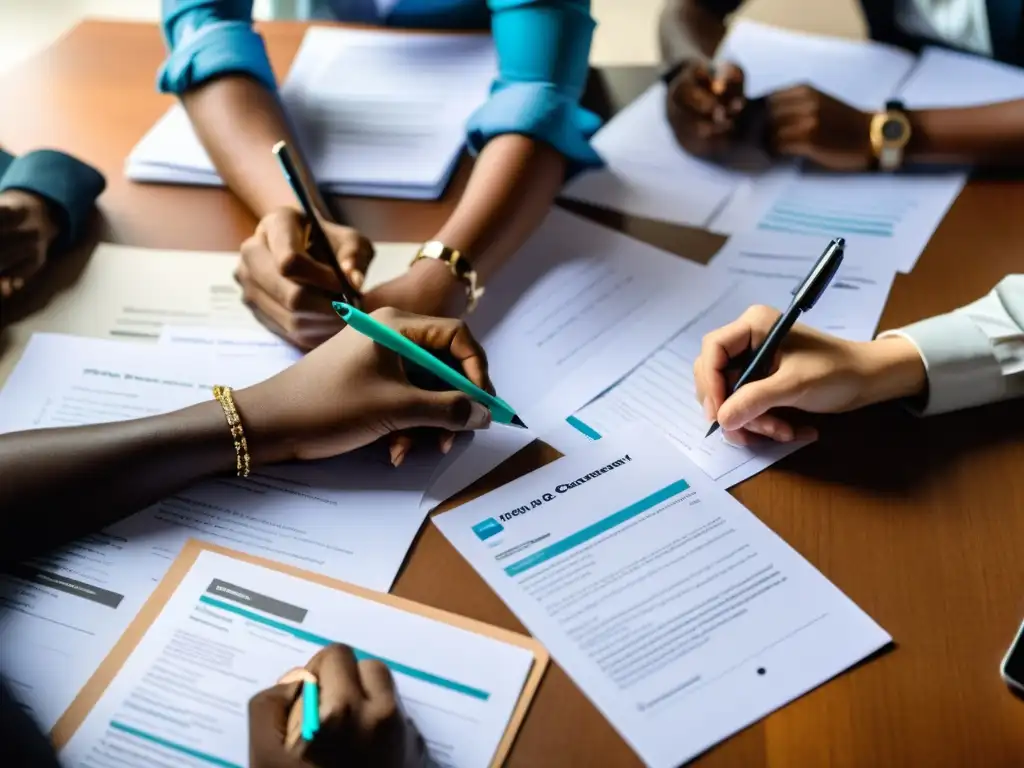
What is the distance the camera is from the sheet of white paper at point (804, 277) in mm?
875

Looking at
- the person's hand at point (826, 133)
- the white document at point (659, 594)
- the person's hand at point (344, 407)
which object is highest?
the person's hand at point (826, 133)

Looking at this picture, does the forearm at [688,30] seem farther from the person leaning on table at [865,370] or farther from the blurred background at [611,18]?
the blurred background at [611,18]

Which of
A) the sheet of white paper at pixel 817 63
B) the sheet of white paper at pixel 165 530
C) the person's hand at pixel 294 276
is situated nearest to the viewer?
the sheet of white paper at pixel 165 530

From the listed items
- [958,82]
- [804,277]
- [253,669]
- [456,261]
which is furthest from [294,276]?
[958,82]

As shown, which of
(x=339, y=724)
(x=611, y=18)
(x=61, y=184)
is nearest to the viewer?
(x=339, y=724)

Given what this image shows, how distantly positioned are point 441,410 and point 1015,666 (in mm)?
448

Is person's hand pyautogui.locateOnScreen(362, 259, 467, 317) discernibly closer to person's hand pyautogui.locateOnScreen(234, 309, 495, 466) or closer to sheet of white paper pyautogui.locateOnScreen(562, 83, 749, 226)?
person's hand pyautogui.locateOnScreen(234, 309, 495, 466)

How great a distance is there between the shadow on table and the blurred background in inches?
64.4

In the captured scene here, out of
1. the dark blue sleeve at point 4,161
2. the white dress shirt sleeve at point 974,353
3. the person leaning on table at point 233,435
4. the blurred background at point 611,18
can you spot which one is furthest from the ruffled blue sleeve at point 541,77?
the blurred background at point 611,18

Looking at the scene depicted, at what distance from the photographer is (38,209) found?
0.97 meters

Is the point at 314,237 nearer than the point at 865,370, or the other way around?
the point at 865,370

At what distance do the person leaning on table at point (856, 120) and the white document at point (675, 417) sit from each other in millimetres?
333

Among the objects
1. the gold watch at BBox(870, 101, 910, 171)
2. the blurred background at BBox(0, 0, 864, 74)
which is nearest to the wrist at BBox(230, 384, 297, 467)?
the gold watch at BBox(870, 101, 910, 171)

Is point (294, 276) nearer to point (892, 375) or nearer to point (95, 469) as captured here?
point (95, 469)
